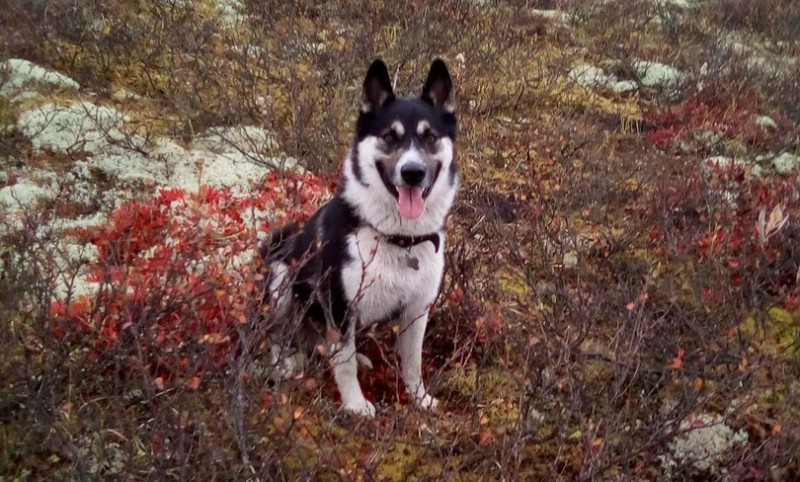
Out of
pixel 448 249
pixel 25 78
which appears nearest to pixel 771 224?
pixel 448 249

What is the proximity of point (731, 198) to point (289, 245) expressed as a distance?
355 centimetres

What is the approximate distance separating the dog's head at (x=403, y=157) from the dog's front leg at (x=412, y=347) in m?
0.46

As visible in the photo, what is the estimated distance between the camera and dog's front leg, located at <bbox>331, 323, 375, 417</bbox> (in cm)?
336

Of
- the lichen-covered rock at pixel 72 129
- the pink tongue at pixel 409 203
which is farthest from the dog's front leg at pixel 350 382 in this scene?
the lichen-covered rock at pixel 72 129

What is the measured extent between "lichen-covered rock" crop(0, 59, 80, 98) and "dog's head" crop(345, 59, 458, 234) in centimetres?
363

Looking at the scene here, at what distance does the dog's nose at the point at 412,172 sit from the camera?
338 cm

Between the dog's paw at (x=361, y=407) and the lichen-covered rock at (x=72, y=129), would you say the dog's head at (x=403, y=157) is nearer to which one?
the dog's paw at (x=361, y=407)

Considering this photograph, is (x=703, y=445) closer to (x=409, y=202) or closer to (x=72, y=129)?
(x=409, y=202)

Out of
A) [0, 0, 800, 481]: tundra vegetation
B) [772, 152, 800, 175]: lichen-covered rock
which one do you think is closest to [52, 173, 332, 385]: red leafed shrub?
[0, 0, 800, 481]: tundra vegetation

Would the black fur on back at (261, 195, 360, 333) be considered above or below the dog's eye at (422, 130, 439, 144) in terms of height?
below

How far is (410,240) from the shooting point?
3.46 meters

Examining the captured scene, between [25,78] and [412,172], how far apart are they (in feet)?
14.0

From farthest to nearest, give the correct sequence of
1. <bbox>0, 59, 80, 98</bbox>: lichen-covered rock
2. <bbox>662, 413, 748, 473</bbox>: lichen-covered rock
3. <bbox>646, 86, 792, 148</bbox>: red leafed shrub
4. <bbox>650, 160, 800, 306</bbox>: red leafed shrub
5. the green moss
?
<bbox>646, 86, 792, 148</bbox>: red leafed shrub → <bbox>0, 59, 80, 98</bbox>: lichen-covered rock → <bbox>650, 160, 800, 306</bbox>: red leafed shrub → the green moss → <bbox>662, 413, 748, 473</bbox>: lichen-covered rock

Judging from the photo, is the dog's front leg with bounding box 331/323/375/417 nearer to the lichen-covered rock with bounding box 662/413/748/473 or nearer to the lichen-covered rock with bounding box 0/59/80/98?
the lichen-covered rock with bounding box 662/413/748/473
